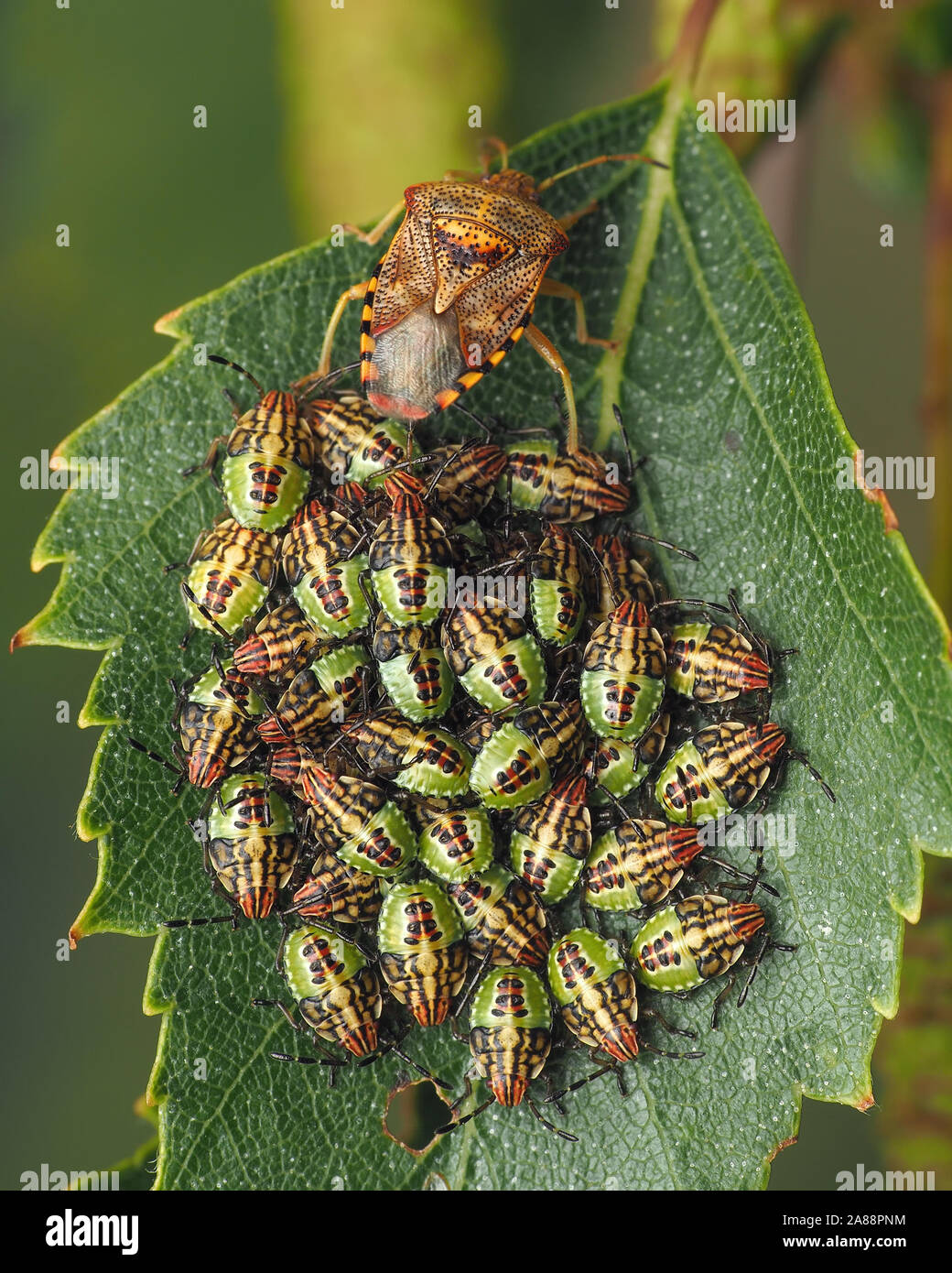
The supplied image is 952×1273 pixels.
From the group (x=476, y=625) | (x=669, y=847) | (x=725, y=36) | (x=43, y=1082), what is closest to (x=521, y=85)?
(x=725, y=36)

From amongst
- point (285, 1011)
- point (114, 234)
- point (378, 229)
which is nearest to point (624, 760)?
point (285, 1011)

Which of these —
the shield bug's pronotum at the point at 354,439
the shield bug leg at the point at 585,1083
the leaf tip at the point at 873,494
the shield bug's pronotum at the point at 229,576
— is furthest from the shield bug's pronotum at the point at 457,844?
the leaf tip at the point at 873,494

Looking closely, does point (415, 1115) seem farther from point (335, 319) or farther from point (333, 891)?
point (335, 319)

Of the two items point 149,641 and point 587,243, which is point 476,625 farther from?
point 587,243

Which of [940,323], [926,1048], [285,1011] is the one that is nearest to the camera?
[285,1011]

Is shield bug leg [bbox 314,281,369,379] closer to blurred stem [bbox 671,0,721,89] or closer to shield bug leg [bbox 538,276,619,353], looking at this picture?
shield bug leg [bbox 538,276,619,353]
